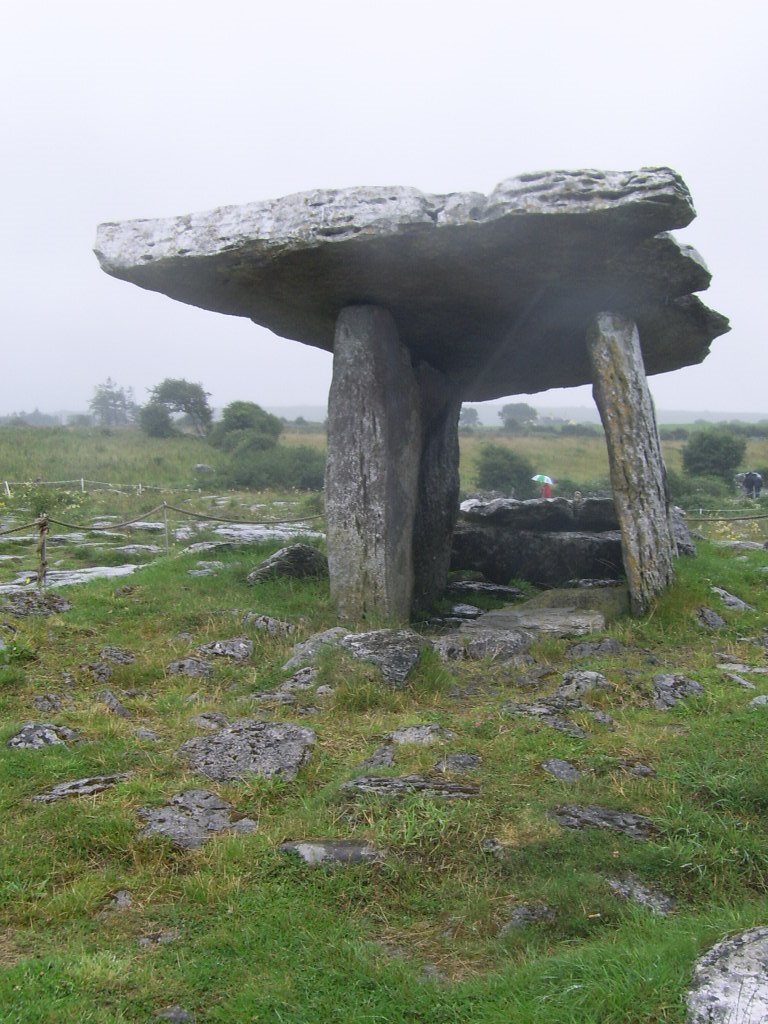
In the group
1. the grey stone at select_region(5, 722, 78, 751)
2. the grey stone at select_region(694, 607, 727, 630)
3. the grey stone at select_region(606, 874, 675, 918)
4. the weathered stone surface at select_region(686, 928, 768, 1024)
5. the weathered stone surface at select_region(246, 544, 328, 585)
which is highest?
the weathered stone surface at select_region(246, 544, 328, 585)

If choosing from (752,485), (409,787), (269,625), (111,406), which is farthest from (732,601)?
(111,406)

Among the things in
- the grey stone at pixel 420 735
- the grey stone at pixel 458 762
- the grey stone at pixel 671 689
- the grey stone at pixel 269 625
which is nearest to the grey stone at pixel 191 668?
the grey stone at pixel 269 625

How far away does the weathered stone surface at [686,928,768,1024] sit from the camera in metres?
2.51

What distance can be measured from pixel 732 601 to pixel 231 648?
4659mm

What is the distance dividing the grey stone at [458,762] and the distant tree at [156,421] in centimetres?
3649

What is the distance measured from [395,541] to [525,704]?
9.35 ft

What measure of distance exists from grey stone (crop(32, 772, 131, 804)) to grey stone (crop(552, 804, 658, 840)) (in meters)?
2.22

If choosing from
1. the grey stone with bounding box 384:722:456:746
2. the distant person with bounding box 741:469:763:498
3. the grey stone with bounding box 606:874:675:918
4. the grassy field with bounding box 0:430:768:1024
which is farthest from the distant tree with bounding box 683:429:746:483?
the grey stone with bounding box 606:874:675:918

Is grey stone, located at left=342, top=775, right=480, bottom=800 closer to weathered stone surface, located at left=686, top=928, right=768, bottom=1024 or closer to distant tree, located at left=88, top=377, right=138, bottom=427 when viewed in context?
weathered stone surface, located at left=686, top=928, right=768, bottom=1024

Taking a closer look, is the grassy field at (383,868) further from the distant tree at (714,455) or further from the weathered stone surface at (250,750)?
the distant tree at (714,455)

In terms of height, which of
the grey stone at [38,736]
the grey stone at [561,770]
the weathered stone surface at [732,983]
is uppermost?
the weathered stone surface at [732,983]

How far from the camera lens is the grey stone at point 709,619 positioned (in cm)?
793

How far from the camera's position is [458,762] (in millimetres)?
4875

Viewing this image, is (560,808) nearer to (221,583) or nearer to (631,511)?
(631,511)
